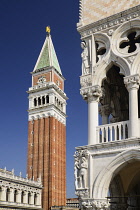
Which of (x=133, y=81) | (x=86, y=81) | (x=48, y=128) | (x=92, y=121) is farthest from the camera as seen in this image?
(x=48, y=128)

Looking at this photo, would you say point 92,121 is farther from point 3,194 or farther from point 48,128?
point 48,128

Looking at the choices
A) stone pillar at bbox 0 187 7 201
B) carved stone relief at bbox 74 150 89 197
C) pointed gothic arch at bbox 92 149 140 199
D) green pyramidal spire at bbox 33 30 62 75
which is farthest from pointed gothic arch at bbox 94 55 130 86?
green pyramidal spire at bbox 33 30 62 75

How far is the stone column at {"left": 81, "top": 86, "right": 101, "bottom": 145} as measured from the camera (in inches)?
358

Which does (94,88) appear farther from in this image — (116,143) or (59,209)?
(59,209)

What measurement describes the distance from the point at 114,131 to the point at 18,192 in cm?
4571

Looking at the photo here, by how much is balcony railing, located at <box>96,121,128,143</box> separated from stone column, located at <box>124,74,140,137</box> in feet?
1.03

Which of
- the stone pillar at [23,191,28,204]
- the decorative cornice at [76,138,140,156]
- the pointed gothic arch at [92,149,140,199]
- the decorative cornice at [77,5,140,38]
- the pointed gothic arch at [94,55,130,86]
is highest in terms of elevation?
the decorative cornice at [77,5,140,38]

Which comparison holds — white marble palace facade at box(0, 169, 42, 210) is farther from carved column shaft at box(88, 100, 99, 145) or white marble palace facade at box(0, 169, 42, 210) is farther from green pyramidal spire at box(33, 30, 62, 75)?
carved column shaft at box(88, 100, 99, 145)

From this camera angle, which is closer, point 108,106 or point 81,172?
point 81,172

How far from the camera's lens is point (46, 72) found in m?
72.1

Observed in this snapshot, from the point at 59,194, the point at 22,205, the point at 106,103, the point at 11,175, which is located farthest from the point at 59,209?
the point at 106,103

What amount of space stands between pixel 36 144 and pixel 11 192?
1660 centimetres

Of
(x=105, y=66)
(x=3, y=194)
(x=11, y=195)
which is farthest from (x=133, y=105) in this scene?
(x=11, y=195)

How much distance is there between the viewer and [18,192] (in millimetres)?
52125
